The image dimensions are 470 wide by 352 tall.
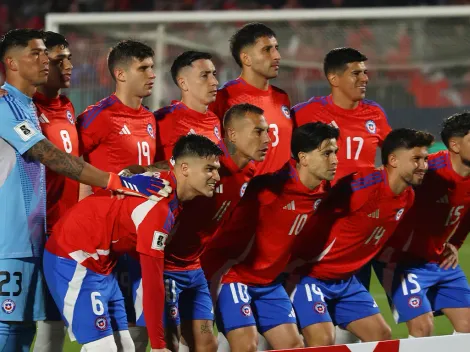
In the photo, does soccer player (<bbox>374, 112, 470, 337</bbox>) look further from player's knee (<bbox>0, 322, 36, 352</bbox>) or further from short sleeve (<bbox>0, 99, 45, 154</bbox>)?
short sleeve (<bbox>0, 99, 45, 154</bbox>)

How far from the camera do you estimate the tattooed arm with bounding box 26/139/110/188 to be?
206 inches

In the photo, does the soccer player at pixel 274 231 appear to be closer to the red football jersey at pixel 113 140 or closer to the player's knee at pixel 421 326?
the red football jersey at pixel 113 140

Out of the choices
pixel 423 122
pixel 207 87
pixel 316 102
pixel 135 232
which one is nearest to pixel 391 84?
pixel 423 122

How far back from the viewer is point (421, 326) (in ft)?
21.5

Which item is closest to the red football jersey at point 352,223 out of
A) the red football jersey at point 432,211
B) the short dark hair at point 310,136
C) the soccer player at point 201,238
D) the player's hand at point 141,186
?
the red football jersey at point 432,211

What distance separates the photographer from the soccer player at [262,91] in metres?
6.81

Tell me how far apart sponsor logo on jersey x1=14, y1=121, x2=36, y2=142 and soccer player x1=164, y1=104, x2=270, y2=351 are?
1.02m

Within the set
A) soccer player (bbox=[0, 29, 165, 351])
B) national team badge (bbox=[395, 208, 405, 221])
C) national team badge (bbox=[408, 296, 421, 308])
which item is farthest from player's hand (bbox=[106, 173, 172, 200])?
national team badge (bbox=[408, 296, 421, 308])

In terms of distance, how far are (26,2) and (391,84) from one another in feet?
22.8

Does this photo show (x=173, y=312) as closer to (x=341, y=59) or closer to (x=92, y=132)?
(x=92, y=132)

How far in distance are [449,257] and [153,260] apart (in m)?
2.66

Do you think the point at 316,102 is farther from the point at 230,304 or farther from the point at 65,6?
the point at 65,6

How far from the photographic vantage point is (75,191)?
625 cm

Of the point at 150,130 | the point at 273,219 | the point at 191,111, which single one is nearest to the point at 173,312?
the point at 273,219
